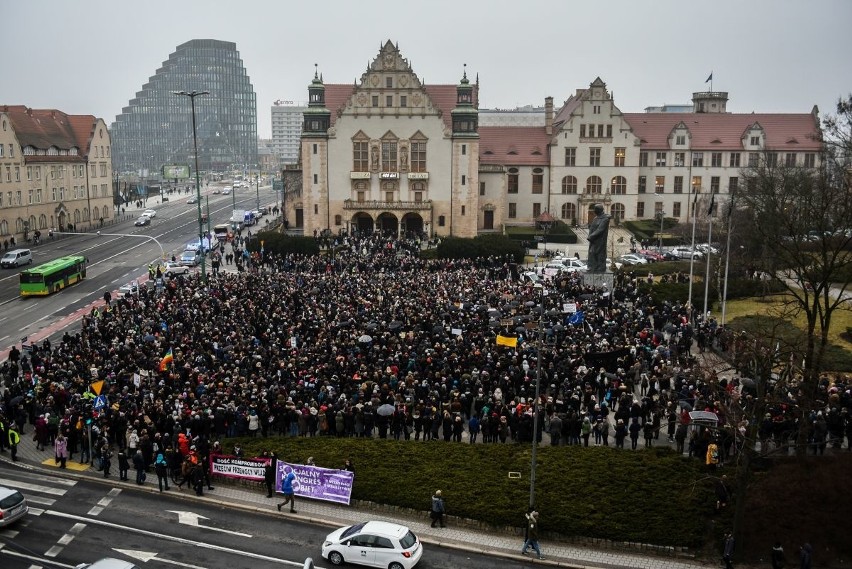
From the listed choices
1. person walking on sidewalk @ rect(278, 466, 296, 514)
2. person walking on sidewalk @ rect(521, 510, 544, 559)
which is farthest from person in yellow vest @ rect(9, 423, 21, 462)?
person walking on sidewalk @ rect(521, 510, 544, 559)

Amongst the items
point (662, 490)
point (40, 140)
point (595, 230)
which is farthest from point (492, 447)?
point (40, 140)

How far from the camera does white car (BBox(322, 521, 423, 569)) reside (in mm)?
20750

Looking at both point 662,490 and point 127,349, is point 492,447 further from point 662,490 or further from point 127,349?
point 127,349

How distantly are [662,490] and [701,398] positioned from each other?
18.9 feet

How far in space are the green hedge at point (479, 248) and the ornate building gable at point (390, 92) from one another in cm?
2132

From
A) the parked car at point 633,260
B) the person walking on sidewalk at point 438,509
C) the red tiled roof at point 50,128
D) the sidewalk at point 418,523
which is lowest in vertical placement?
the sidewalk at point 418,523

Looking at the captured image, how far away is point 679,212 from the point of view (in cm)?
9406

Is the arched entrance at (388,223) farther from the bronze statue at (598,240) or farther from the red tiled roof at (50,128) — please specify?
the red tiled roof at (50,128)

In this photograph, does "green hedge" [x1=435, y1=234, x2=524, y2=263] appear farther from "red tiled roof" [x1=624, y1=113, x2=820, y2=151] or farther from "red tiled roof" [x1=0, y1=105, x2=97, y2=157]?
"red tiled roof" [x1=0, y1=105, x2=97, y2=157]

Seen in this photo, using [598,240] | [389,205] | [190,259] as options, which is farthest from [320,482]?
[389,205]

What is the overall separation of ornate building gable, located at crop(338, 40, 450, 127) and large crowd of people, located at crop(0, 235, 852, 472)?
4163cm

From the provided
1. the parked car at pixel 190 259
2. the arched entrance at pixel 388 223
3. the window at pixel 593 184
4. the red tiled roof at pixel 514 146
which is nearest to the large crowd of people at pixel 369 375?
the parked car at pixel 190 259

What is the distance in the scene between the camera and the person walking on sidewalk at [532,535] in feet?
72.6

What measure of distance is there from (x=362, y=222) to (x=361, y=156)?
703 cm
